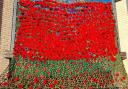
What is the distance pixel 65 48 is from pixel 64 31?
2.19 ft

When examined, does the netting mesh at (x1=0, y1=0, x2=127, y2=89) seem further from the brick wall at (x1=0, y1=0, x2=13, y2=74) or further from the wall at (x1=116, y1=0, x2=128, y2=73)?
the wall at (x1=116, y1=0, x2=128, y2=73)

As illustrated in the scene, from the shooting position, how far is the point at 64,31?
10.5m

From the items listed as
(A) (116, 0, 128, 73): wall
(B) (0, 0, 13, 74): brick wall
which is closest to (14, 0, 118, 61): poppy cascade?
(B) (0, 0, 13, 74): brick wall

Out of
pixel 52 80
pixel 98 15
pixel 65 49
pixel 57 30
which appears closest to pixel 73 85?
pixel 52 80

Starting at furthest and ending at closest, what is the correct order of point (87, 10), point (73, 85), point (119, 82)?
point (87, 10)
point (119, 82)
point (73, 85)

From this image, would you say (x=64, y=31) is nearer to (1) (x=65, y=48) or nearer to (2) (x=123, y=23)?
(1) (x=65, y=48)

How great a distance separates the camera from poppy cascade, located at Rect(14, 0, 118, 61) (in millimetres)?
10039

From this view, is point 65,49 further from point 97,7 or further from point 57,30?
point 97,7

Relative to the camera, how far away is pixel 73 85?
9.42 metres

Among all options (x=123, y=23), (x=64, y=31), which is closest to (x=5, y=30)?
(x=64, y=31)

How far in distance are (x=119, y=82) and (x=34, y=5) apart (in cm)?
425

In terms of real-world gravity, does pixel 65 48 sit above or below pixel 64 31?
below

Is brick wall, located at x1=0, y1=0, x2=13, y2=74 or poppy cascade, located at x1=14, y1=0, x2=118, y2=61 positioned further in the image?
poppy cascade, located at x1=14, y1=0, x2=118, y2=61

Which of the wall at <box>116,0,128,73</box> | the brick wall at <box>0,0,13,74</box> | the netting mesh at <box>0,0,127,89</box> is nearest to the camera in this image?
the netting mesh at <box>0,0,127,89</box>
